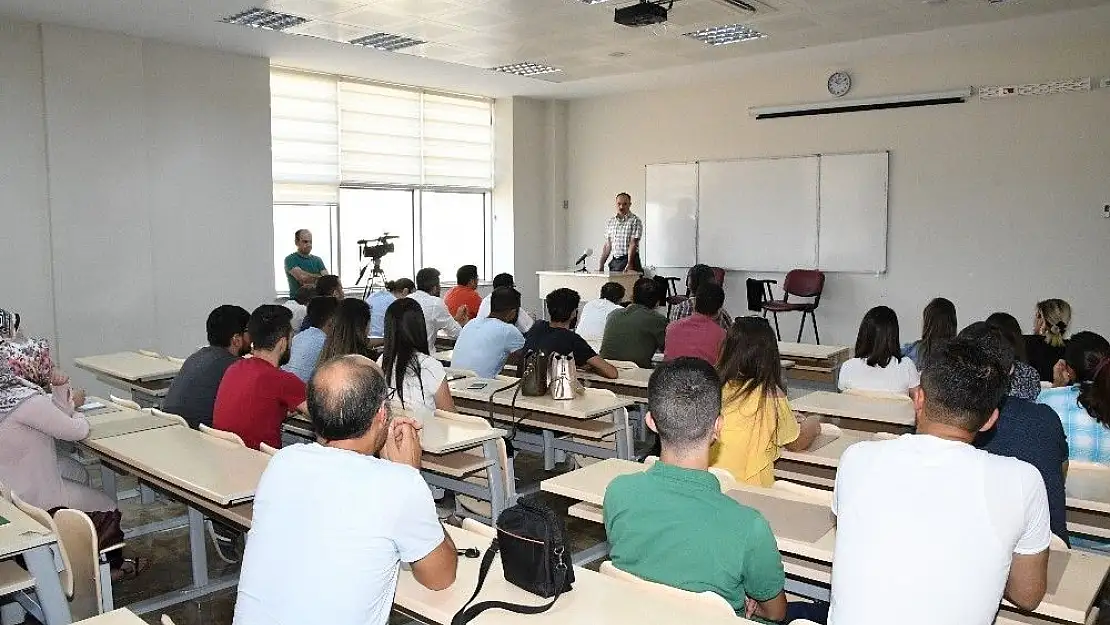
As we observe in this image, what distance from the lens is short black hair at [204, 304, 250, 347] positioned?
450 centimetres

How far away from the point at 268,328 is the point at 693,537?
8.17 feet

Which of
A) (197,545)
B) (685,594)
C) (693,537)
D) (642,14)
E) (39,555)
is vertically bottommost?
(197,545)

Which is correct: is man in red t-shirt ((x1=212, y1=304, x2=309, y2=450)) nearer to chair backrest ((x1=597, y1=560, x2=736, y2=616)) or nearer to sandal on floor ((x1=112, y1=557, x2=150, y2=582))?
sandal on floor ((x1=112, y1=557, x2=150, y2=582))

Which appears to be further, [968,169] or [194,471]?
[968,169]

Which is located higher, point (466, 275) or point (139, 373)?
point (466, 275)

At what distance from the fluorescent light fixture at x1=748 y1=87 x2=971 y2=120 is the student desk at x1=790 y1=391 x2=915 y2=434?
5939mm

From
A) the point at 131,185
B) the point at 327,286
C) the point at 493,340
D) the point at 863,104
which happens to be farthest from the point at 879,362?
the point at 131,185

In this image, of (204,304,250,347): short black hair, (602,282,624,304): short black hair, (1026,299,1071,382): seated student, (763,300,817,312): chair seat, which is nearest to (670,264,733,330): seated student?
(602,282,624,304): short black hair

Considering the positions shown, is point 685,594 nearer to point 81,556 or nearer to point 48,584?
point 48,584

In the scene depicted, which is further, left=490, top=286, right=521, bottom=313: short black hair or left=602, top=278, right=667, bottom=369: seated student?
left=602, top=278, right=667, bottom=369: seated student

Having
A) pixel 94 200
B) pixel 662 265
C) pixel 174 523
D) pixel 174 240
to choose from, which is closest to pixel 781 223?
pixel 662 265

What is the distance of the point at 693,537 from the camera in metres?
1.97

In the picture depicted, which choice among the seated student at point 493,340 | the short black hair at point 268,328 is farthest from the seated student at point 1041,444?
the seated student at point 493,340

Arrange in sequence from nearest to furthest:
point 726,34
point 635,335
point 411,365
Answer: point 411,365
point 635,335
point 726,34
